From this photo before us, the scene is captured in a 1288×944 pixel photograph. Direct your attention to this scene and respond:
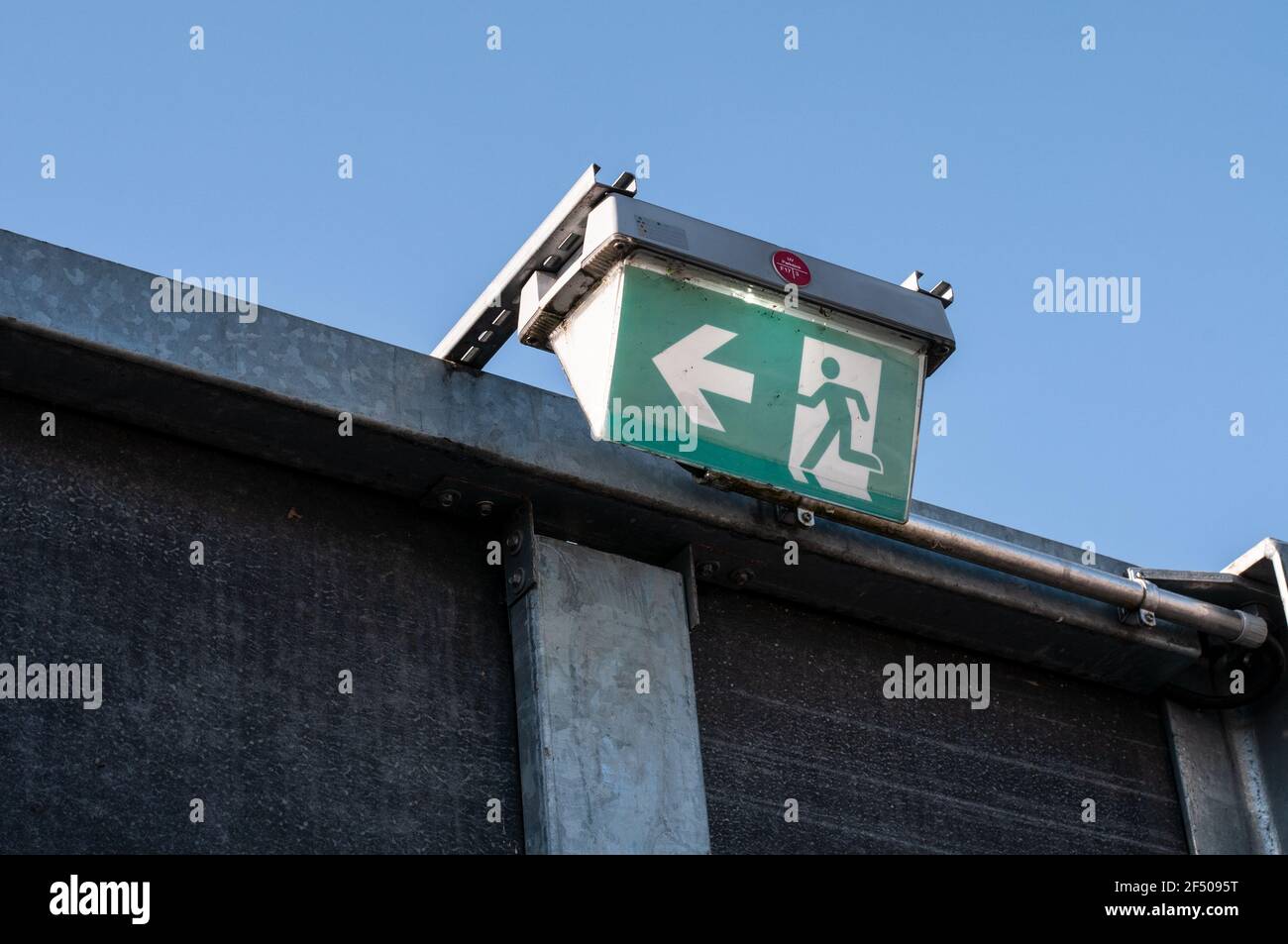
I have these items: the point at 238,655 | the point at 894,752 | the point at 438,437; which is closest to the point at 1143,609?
the point at 894,752

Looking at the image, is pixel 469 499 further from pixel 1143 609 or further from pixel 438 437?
pixel 1143 609

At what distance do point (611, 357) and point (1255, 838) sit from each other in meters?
2.95

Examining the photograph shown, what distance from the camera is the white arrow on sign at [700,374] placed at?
514 centimetres

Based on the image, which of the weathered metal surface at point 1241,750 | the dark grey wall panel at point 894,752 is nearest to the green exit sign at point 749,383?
the dark grey wall panel at point 894,752

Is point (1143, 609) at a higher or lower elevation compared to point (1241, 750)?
higher

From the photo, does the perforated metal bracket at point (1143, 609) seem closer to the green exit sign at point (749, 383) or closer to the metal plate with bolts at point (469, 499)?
the green exit sign at point (749, 383)

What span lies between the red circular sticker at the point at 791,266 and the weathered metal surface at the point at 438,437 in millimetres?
696

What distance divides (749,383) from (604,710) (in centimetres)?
100

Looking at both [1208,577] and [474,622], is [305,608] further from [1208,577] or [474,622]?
[1208,577]

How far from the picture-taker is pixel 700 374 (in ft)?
17.0

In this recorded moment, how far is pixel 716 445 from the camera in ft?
16.8

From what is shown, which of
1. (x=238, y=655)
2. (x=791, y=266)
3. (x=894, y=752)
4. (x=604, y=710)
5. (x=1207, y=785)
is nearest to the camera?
(x=238, y=655)

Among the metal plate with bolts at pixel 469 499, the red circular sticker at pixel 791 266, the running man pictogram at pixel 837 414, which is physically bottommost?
the metal plate with bolts at pixel 469 499
